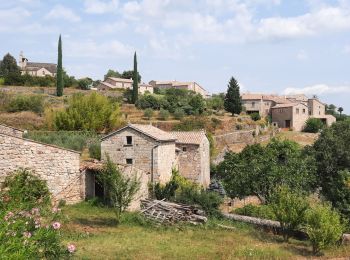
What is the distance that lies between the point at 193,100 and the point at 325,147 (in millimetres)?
40490

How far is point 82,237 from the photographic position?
20.4 m

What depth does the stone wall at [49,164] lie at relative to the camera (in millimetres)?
24578

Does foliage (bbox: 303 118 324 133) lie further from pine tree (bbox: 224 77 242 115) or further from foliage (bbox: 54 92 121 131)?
foliage (bbox: 54 92 121 131)

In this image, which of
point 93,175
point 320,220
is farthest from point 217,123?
point 320,220

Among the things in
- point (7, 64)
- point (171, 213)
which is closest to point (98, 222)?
point (171, 213)

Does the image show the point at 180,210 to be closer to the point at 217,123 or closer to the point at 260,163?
the point at 260,163

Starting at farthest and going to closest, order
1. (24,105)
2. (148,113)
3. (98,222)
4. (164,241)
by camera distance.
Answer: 1. (148,113)
2. (24,105)
3. (98,222)
4. (164,241)

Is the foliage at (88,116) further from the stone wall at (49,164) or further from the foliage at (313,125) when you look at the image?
the foliage at (313,125)

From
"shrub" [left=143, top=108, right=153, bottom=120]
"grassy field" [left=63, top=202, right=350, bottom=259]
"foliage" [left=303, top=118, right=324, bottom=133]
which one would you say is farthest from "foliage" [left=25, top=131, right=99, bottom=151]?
"foliage" [left=303, top=118, right=324, bottom=133]

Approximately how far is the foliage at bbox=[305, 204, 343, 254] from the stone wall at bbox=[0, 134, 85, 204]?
13401 mm

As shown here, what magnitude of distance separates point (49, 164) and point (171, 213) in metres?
7.55

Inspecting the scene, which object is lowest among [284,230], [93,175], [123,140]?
[284,230]

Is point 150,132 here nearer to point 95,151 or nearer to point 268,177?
point 95,151

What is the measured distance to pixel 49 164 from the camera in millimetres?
25453
